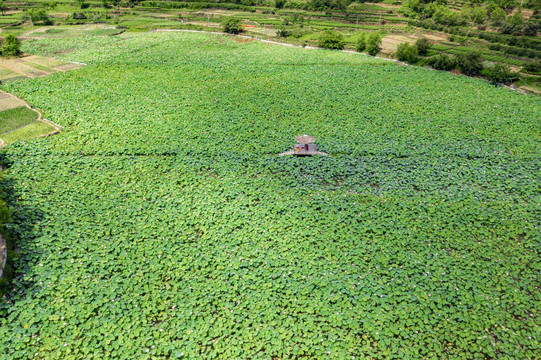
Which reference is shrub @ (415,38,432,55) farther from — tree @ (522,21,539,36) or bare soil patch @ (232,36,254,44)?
bare soil patch @ (232,36,254,44)

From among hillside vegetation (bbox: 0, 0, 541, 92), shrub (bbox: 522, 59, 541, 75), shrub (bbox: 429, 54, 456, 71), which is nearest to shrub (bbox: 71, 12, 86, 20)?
hillside vegetation (bbox: 0, 0, 541, 92)

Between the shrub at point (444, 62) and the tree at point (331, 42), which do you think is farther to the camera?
the tree at point (331, 42)

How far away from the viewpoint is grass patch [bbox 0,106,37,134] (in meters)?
17.7

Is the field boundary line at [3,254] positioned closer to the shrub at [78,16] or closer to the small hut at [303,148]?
→ the small hut at [303,148]

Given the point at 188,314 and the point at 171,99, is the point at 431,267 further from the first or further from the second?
the point at 171,99

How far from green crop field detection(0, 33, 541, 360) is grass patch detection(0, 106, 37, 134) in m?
0.88

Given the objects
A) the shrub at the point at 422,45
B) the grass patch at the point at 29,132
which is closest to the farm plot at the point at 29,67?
the grass patch at the point at 29,132

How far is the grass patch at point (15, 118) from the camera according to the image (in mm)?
17688

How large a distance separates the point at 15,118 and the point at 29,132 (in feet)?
8.59

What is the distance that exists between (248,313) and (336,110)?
14498 mm

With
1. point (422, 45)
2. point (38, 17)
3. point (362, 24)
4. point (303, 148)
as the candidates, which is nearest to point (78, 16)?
point (38, 17)

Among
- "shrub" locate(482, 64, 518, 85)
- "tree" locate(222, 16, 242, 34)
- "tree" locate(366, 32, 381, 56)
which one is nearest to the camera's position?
"shrub" locate(482, 64, 518, 85)

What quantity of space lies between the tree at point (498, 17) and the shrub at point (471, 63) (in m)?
18.0

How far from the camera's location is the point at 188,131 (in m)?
17.0
